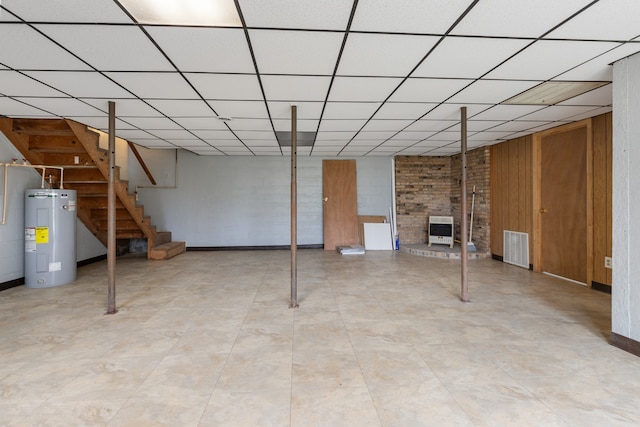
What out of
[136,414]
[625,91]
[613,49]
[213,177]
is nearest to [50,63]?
[136,414]

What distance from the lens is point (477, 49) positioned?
2459mm

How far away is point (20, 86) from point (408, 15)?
3.77 metres

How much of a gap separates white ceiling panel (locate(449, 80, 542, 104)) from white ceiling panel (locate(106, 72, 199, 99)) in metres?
2.93

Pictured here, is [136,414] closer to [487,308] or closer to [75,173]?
[487,308]

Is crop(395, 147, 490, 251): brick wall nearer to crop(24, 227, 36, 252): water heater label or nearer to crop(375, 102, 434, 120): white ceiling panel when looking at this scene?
crop(375, 102, 434, 120): white ceiling panel

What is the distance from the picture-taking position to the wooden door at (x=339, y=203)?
822 cm

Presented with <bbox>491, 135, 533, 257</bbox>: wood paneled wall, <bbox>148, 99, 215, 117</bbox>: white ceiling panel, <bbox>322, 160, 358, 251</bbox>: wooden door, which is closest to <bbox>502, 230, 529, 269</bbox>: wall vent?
<bbox>491, 135, 533, 257</bbox>: wood paneled wall

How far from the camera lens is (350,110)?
4.09 metres

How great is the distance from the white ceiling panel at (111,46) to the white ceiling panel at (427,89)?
2.27 meters

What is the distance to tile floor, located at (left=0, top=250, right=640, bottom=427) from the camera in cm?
188

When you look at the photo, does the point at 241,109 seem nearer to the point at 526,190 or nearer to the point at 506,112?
the point at 506,112

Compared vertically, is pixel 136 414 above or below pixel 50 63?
below

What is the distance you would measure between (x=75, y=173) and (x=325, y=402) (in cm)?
583

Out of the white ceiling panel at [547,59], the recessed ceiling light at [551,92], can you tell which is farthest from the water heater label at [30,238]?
the recessed ceiling light at [551,92]
